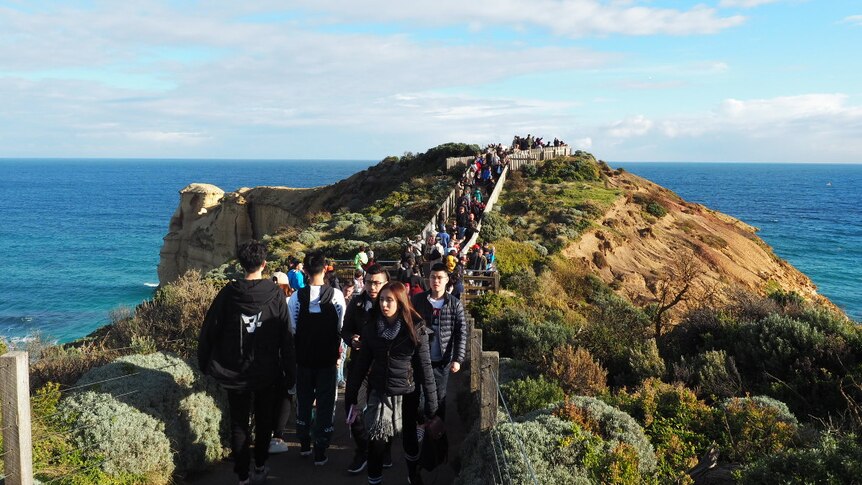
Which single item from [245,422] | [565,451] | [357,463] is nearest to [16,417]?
[245,422]

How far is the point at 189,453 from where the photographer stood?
6098mm

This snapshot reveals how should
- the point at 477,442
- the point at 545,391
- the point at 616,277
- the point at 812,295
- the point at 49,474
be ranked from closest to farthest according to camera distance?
1. the point at 49,474
2. the point at 477,442
3. the point at 545,391
4. the point at 616,277
5. the point at 812,295

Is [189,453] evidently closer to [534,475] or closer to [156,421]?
[156,421]

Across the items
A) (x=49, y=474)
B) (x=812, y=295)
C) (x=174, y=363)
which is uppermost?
(x=174, y=363)

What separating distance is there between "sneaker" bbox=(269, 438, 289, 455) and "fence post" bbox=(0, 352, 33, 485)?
2.53 m

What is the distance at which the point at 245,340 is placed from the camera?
546 centimetres

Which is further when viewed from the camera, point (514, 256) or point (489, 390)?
point (514, 256)

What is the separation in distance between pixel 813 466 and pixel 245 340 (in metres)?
4.65

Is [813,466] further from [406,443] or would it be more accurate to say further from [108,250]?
[108,250]

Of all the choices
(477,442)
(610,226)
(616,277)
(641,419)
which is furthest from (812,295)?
(477,442)

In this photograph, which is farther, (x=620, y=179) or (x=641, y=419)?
(x=620, y=179)

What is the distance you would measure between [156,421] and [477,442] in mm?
3020

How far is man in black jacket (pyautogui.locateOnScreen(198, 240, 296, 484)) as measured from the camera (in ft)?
17.9

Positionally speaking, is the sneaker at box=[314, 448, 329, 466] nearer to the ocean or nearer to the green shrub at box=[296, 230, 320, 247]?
the ocean
